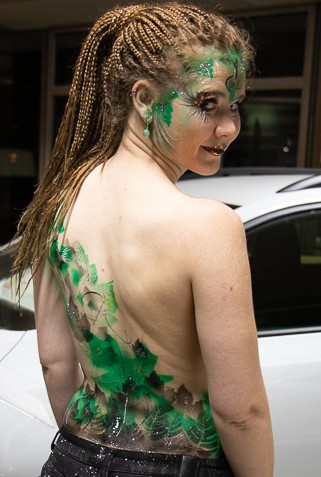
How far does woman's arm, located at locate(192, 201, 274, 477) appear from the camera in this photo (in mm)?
1243

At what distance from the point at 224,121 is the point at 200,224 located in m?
0.27

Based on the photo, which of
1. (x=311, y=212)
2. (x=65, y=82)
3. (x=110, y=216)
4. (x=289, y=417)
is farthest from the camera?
(x=65, y=82)

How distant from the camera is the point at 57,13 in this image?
28.6 ft

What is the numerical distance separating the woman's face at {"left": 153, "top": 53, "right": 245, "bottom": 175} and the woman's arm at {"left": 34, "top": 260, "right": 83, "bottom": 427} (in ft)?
1.31

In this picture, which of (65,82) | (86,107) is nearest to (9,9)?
(65,82)

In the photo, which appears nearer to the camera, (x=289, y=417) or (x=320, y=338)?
(x=289, y=417)

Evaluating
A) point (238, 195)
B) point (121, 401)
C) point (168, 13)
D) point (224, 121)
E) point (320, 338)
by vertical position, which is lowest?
point (320, 338)

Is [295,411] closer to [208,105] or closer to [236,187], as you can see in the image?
[236,187]

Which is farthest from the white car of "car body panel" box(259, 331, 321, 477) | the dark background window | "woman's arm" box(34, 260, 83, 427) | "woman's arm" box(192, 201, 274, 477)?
the dark background window

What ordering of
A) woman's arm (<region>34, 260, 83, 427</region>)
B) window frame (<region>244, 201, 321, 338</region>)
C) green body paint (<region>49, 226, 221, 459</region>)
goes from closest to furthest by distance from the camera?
1. green body paint (<region>49, 226, 221, 459</region>)
2. woman's arm (<region>34, 260, 83, 427</region>)
3. window frame (<region>244, 201, 321, 338</region>)

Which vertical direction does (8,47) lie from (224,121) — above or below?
above

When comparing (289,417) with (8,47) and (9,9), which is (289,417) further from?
(8,47)

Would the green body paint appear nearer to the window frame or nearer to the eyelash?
the eyelash

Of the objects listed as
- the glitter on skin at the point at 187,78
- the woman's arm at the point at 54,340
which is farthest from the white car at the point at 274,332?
the glitter on skin at the point at 187,78
